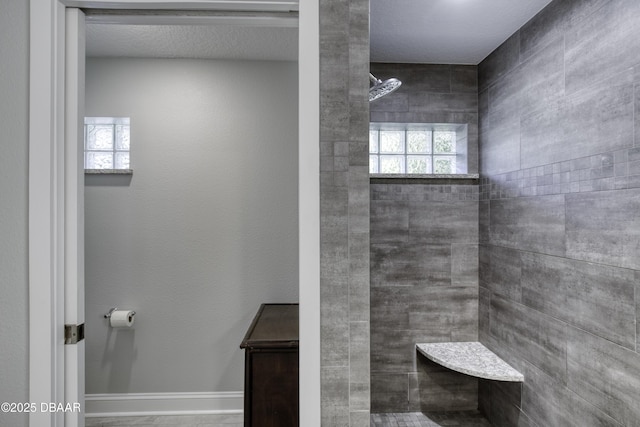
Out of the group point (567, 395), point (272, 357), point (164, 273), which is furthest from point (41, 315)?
point (567, 395)

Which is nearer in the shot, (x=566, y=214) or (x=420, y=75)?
(x=566, y=214)

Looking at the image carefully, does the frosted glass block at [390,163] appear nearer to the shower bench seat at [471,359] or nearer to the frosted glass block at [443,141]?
the frosted glass block at [443,141]

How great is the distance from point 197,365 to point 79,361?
157 centimetres

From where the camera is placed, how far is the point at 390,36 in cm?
221

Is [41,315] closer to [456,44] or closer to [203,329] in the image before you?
[203,329]

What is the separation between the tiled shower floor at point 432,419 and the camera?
241cm

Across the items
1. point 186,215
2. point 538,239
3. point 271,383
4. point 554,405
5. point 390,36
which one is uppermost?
point 390,36

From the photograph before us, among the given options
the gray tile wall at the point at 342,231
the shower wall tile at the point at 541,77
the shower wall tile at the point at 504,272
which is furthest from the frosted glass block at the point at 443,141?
the gray tile wall at the point at 342,231

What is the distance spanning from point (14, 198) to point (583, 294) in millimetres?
2233

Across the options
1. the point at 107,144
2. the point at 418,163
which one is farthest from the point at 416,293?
the point at 107,144

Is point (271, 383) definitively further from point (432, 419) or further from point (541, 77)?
point (541, 77)

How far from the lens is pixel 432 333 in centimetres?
257

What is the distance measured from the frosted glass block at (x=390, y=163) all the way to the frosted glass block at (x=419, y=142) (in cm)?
10

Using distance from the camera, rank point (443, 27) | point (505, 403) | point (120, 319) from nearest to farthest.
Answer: point (443, 27) < point (505, 403) < point (120, 319)
